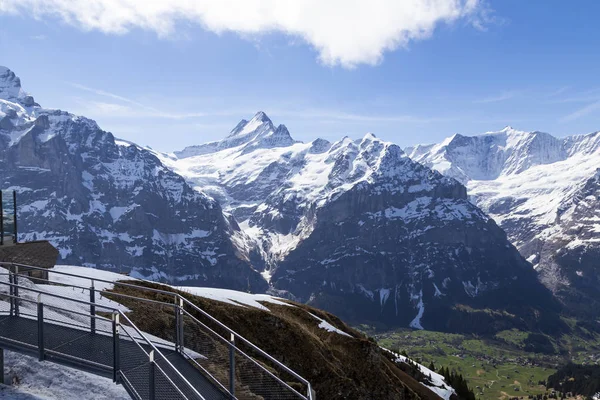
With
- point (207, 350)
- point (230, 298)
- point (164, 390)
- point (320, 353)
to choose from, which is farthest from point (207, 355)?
point (230, 298)

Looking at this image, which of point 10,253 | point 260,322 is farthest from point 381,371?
point 10,253

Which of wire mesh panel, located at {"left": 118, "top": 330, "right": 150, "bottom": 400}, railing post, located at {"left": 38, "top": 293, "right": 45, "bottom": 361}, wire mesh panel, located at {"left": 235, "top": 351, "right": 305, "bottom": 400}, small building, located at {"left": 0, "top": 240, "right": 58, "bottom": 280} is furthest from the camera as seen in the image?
small building, located at {"left": 0, "top": 240, "right": 58, "bottom": 280}

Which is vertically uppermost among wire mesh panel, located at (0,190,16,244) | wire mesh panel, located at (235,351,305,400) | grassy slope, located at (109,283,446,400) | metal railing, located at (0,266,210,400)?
wire mesh panel, located at (0,190,16,244)

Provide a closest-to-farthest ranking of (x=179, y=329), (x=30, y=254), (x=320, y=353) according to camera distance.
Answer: (x=179, y=329) → (x=30, y=254) → (x=320, y=353)

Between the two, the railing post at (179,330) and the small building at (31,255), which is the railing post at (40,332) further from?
the small building at (31,255)

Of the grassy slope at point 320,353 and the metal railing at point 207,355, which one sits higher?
the metal railing at point 207,355

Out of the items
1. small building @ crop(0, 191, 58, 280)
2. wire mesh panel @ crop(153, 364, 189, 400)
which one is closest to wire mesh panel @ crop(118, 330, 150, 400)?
wire mesh panel @ crop(153, 364, 189, 400)

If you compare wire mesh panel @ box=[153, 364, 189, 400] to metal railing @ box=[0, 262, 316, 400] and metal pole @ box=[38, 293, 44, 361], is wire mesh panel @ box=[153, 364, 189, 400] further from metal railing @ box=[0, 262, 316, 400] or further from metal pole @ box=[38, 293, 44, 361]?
metal pole @ box=[38, 293, 44, 361]

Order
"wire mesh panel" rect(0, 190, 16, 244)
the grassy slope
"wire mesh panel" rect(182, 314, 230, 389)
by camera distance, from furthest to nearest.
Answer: the grassy slope
"wire mesh panel" rect(0, 190, 16, 244)
"wire mesh panel" rect(182, 314, 230, 389)

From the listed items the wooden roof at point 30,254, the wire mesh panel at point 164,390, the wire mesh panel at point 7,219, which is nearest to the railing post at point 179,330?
the wire mesh panel at point 164,390

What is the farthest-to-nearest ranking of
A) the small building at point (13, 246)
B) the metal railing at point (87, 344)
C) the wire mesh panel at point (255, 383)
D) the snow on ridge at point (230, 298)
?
the snow on ridge at point (230, 298)
the small building at point (13, 246)
the wire mesh panel at point (255, 383)
the metal railing at point (87, 344)

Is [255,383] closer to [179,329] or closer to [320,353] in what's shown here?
[179,329]

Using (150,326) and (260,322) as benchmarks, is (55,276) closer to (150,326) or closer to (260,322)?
(260,322)

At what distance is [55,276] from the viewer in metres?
45.8
